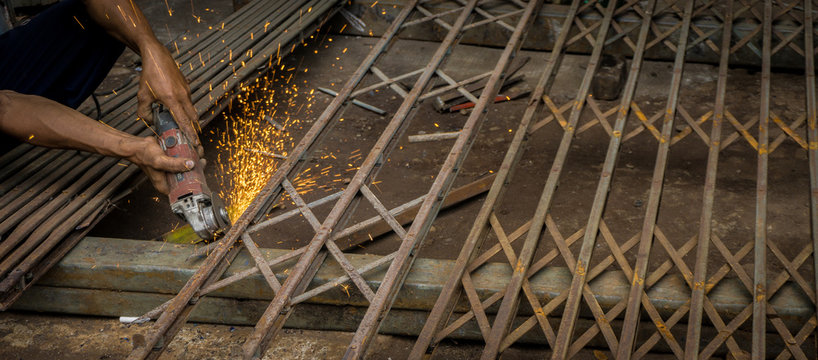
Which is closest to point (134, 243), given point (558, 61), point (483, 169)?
point (483, 169)

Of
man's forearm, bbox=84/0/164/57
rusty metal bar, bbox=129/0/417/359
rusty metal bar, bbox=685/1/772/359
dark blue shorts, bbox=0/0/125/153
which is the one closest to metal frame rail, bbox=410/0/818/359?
rusty metal bar, bbox=685/1/772/359

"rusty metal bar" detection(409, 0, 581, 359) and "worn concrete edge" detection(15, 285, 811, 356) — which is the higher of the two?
"rusty metal bar" detection(409, 0, 581, 359)

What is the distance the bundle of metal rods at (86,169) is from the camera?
3.46 m

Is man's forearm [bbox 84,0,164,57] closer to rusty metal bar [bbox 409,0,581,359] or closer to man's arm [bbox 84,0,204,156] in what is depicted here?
man's arm [bbox 84,0,204,156]

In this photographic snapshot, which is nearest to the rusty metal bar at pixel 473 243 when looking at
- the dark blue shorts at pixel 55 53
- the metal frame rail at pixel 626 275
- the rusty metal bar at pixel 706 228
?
the metal frame rail at pixel 626 275

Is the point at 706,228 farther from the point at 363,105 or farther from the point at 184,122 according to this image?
the point at 363,105

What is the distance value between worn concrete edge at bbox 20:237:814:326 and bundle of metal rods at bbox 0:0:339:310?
163mm

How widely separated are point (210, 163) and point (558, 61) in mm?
2472

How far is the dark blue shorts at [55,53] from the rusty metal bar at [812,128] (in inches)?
154

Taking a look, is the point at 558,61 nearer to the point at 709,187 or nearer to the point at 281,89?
the point at 709,187

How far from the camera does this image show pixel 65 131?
3592 mm

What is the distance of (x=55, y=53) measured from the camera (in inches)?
162

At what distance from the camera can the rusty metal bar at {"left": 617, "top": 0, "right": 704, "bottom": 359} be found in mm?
2981

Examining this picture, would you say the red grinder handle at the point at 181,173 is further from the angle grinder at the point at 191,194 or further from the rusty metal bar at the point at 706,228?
the rusty metal bar at the point at 706,228
